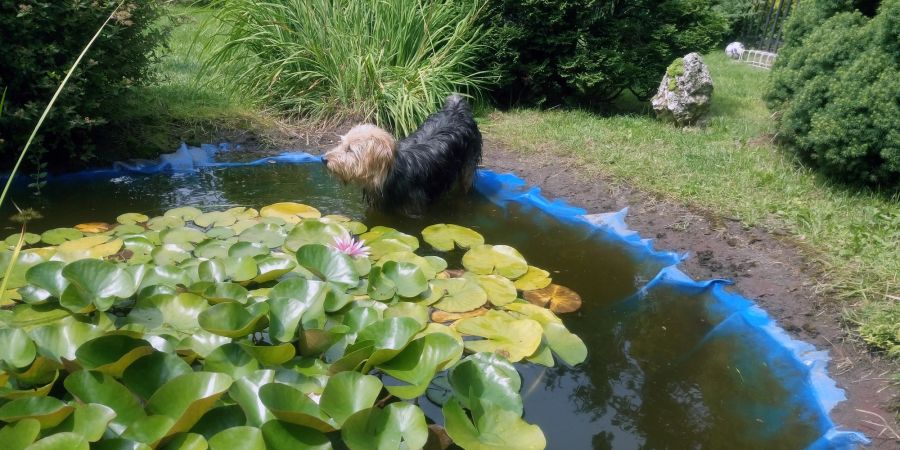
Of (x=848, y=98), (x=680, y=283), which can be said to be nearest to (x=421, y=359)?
(x=680, y=283)

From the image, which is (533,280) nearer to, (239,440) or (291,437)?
(291,437)

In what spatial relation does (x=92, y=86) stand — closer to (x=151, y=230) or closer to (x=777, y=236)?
(x=151, y=230)

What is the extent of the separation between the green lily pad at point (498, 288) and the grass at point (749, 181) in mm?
1722

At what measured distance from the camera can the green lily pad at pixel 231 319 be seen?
2.21 m

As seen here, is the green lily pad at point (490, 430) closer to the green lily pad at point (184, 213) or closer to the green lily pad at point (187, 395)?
the green lily pad at point (187, 395)

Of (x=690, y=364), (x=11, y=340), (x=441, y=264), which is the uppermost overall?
(x=11, y=340)

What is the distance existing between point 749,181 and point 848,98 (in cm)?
86

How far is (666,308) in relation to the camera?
3.44m

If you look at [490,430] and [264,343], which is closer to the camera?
[490,430]

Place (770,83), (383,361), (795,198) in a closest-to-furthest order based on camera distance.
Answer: (383,361)
(795,198)
(770,83)

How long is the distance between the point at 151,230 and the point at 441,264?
1.79 metres

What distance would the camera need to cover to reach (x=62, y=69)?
4.43m

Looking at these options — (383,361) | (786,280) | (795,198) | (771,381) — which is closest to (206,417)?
(383,361)

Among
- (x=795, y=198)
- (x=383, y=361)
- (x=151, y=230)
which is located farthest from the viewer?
(x=795, y=198)
